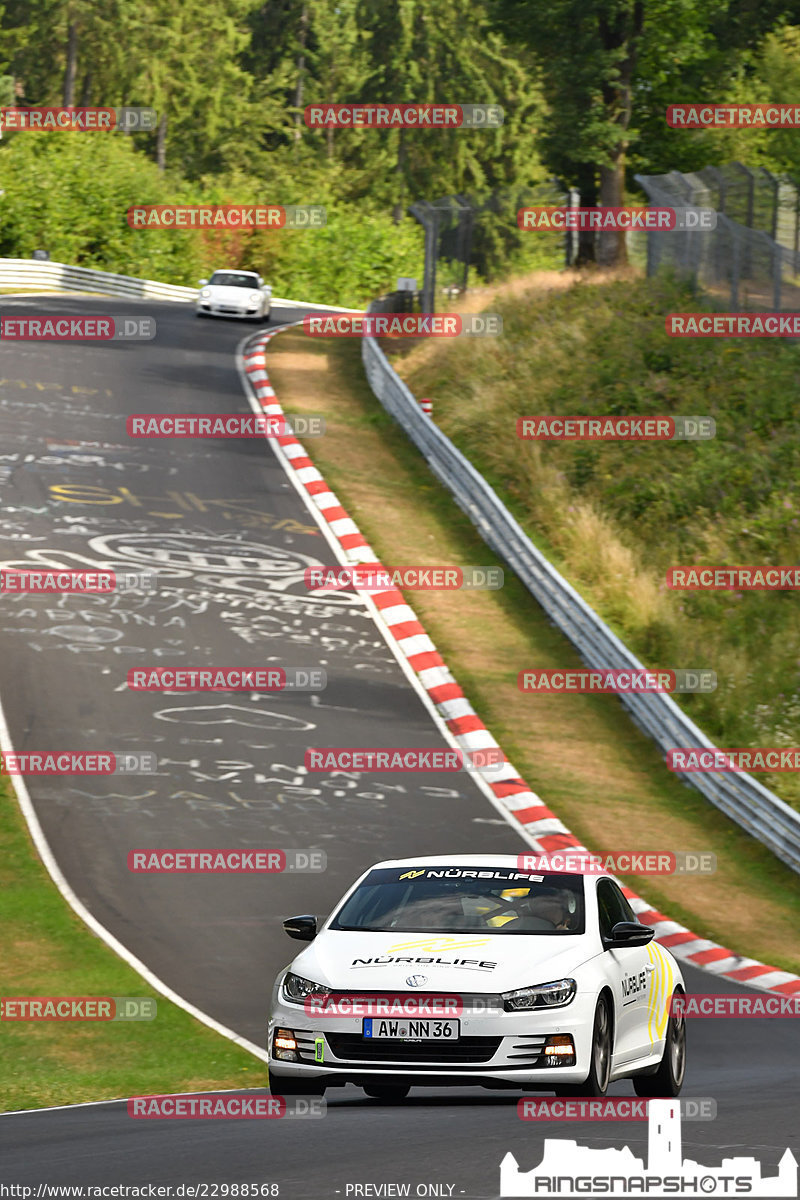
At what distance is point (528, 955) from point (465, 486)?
63.4ft

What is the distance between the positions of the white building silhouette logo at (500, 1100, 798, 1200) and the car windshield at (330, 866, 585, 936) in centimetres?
191

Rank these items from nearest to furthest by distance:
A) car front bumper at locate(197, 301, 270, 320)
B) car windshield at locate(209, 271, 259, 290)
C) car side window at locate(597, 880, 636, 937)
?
1. car side window at locate(597, 880, 636, 937)
2. car front bumper at locate(197, 301, 270, 320)
3. car windshield at locate(209, 271, 259, 290)

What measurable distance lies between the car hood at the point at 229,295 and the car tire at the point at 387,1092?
3807cm

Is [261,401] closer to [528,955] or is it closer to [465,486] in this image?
[465,486]

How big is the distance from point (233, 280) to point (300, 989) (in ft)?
132

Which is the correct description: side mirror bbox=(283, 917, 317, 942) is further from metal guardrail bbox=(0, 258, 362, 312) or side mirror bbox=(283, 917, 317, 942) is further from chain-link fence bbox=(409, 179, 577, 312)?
metal guardrail bbox=(0, 258, 362, 312)

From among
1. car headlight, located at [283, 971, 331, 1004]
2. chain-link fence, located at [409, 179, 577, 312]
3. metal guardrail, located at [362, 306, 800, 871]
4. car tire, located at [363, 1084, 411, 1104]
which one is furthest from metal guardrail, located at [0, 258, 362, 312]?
car headlight, located at [283, 971, 331, 1004]

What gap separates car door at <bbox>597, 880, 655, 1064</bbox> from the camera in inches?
344

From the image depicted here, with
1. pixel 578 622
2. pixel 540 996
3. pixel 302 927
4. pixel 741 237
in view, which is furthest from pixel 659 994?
pixel 741 237

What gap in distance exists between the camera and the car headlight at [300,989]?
8352 millimetres

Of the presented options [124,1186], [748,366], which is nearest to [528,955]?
[124,1186]

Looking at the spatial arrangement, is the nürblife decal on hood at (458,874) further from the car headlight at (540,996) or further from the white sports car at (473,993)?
the car headlight at (540,996)

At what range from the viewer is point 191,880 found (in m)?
14.9

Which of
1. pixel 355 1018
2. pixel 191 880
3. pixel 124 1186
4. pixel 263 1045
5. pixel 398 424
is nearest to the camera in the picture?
pixel 124 1186
